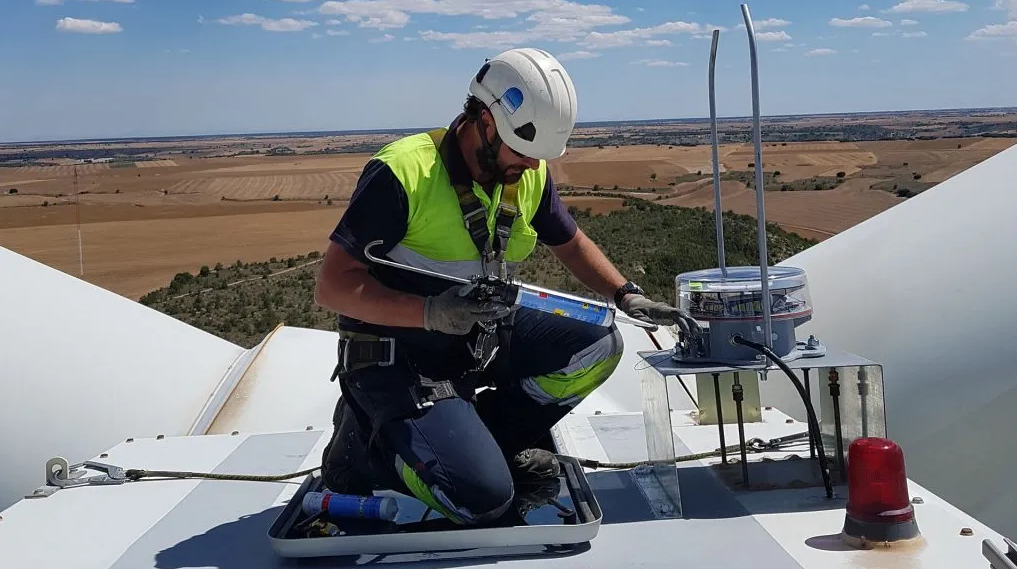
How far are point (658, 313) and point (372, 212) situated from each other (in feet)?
2.81

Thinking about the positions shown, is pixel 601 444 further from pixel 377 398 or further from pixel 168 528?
pixel 168 528

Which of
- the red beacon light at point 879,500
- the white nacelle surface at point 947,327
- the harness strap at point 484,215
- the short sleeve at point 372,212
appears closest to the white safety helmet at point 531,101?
the harness strap at point 484,215

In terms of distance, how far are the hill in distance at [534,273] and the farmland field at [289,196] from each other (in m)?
1.30

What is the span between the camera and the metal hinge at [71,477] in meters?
3.12

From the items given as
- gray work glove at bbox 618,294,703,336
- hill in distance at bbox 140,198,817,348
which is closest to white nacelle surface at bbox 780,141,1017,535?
gray work glove at bbox 618,294,703,336

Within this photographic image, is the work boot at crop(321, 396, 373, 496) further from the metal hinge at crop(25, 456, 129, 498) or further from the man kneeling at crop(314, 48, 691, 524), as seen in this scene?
the metal hinge at crop(25, 456, 129, 498)

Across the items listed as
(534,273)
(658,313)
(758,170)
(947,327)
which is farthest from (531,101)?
(534,273)

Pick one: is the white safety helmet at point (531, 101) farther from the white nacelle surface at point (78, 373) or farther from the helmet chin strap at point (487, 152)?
the white nacelle surface at point (78, 373)

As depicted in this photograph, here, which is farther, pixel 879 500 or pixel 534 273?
pixel 534 273

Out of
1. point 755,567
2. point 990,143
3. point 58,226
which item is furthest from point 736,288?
point 990,143

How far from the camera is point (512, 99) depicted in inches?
102

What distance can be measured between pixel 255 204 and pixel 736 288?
3402cm

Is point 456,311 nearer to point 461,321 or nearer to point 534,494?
point 461,321

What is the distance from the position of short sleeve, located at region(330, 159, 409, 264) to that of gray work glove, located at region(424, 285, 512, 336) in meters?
0.22
